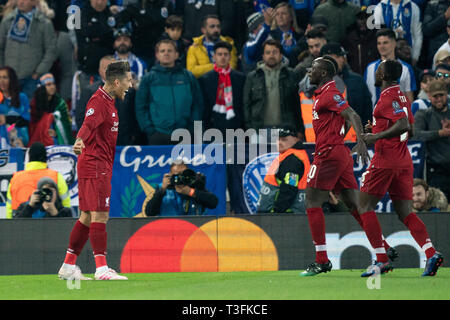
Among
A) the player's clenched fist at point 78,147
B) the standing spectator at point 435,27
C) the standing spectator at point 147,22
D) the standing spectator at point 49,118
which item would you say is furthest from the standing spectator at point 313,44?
the player's clenched fist at point 78,147

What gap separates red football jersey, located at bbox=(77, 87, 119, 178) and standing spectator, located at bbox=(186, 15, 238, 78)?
5661mm

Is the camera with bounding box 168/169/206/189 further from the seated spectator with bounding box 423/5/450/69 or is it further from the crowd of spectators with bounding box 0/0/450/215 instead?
the seated spectator with bounding box 423/5/450/69

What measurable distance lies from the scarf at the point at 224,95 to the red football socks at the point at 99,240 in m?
5.37

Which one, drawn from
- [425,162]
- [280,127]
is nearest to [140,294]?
[280,127]

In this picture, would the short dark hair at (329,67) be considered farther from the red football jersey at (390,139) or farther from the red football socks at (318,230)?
the red football socks at (318,230)

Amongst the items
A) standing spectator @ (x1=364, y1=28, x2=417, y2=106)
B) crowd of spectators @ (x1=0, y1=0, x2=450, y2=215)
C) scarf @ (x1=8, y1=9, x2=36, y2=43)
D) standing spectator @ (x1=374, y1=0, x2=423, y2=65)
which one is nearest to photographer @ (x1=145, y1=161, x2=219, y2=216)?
crowd of spectators @ (x1=0, y1=0, x2=450, y2=215)

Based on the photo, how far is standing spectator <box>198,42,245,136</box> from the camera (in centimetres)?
1427

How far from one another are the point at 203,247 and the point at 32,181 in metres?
2.76

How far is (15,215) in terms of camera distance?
12414mm

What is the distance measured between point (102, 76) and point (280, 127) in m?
4.03

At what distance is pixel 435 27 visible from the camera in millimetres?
15406

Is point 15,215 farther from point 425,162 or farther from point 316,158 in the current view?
point 425,162

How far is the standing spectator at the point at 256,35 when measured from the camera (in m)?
15.2
